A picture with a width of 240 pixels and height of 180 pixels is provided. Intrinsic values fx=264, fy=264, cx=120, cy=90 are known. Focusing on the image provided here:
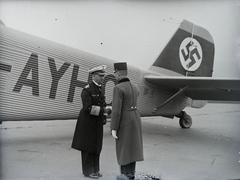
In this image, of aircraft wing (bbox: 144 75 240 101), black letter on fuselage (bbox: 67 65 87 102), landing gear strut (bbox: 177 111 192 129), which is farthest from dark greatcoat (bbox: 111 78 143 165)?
landing gear strut (bbox: 177 111 192 129)

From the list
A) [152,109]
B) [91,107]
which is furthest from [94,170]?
[152,109]

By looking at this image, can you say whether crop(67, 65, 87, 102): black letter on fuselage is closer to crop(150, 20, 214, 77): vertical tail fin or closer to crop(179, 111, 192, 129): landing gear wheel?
crop(150, 20, 214, 77): vertical tail fin

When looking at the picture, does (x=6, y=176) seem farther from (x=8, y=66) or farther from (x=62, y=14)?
(x=62, y=14)

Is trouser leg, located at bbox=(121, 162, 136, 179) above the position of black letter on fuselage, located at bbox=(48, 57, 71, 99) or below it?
below

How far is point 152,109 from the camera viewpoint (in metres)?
7.53

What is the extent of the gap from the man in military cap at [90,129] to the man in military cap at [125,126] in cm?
37

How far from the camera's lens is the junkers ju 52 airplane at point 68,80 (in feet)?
15.6

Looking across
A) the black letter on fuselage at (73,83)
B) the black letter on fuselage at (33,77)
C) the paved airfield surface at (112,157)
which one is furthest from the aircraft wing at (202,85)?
the black letter on fuselage at (33,77)

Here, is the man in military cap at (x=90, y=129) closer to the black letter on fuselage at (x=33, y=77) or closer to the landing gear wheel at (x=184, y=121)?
the black letter on fuselage at (x=33, y=77)

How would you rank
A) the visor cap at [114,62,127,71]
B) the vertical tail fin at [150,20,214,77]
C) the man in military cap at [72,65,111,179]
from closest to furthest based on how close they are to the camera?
the visor cap at [114,62,127,71] → the man in military cap at [72,65,111,179] → the vertical tail fin at [150,20,214,77]

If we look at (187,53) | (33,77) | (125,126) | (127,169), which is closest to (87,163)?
(127,169)

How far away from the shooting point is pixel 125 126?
3.26 meters

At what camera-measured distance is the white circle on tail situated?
28.1 ft

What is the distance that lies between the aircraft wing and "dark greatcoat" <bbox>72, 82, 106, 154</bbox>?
365 cm
